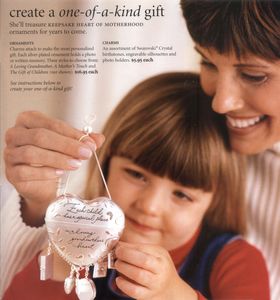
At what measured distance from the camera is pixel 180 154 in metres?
0.54

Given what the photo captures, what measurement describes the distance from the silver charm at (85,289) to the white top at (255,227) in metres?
0.09

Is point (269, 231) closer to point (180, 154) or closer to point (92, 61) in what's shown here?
point (180, 154)

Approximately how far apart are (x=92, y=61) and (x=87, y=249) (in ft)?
0.77

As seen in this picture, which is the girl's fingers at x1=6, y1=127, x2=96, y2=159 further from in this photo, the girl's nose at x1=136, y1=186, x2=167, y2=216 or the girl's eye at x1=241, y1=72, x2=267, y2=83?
the girl's eye at x1=241, y1=72, x2=267, y2=83

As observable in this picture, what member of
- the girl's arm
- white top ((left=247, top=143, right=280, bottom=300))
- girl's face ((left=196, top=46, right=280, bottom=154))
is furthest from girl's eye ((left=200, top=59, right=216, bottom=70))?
the girl's arm

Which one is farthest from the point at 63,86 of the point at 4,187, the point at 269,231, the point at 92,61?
the point at 269,231

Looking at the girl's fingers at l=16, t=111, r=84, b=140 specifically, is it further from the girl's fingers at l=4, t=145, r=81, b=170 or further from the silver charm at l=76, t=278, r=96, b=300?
the silver charm at l=76, t=278, r=96, b=300

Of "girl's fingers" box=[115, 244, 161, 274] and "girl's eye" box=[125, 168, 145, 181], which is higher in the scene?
"girl's eye" box=[125, 168, 145, 181]

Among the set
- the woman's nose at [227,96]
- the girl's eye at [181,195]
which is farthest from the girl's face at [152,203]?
the woman's nose at [227,96]

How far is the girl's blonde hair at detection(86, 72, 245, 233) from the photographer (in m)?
0.54

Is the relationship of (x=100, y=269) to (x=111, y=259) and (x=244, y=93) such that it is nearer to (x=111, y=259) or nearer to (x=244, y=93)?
(x=111, y=259)

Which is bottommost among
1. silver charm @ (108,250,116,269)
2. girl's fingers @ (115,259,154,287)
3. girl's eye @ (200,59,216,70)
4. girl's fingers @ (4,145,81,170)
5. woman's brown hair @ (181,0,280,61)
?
girl's fingers @ (115,259,154,287)

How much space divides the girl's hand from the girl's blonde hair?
90 mm

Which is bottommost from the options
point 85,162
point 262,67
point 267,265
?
point 267,265
